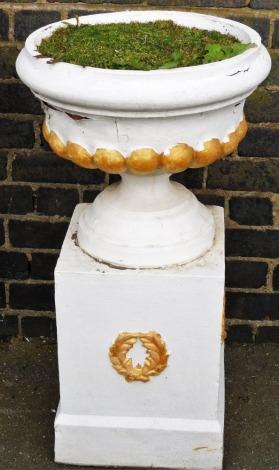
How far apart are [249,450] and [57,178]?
1160 millimetres

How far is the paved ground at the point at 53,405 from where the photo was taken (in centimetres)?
269

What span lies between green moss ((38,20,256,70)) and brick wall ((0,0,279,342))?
29cm

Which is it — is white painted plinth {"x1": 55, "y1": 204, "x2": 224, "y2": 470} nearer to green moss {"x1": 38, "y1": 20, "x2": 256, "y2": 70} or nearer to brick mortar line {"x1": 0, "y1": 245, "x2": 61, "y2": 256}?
brick mortar line {"x1": 0, "y1": 245, "x2": 61, "y2": 256}

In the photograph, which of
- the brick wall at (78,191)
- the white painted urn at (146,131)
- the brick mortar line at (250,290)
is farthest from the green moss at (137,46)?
the brick mortar line at (250,290)

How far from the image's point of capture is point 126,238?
2.39 m

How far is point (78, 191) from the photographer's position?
3.04 metres

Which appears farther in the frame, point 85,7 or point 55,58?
point 85,7

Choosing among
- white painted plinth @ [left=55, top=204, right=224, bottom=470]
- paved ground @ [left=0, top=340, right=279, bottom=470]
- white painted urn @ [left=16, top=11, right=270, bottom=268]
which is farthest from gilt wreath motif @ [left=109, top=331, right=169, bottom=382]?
paved ground @ [left=0, top=340, right=279, bottom=470]

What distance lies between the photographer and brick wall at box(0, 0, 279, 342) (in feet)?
9.08

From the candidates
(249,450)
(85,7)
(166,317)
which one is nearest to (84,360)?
(166,317)

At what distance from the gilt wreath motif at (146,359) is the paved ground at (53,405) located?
0.41 metres

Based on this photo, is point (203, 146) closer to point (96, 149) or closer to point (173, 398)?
point (96, 149)

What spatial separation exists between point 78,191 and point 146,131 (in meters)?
0.95

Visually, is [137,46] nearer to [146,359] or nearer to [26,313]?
[146,359]
